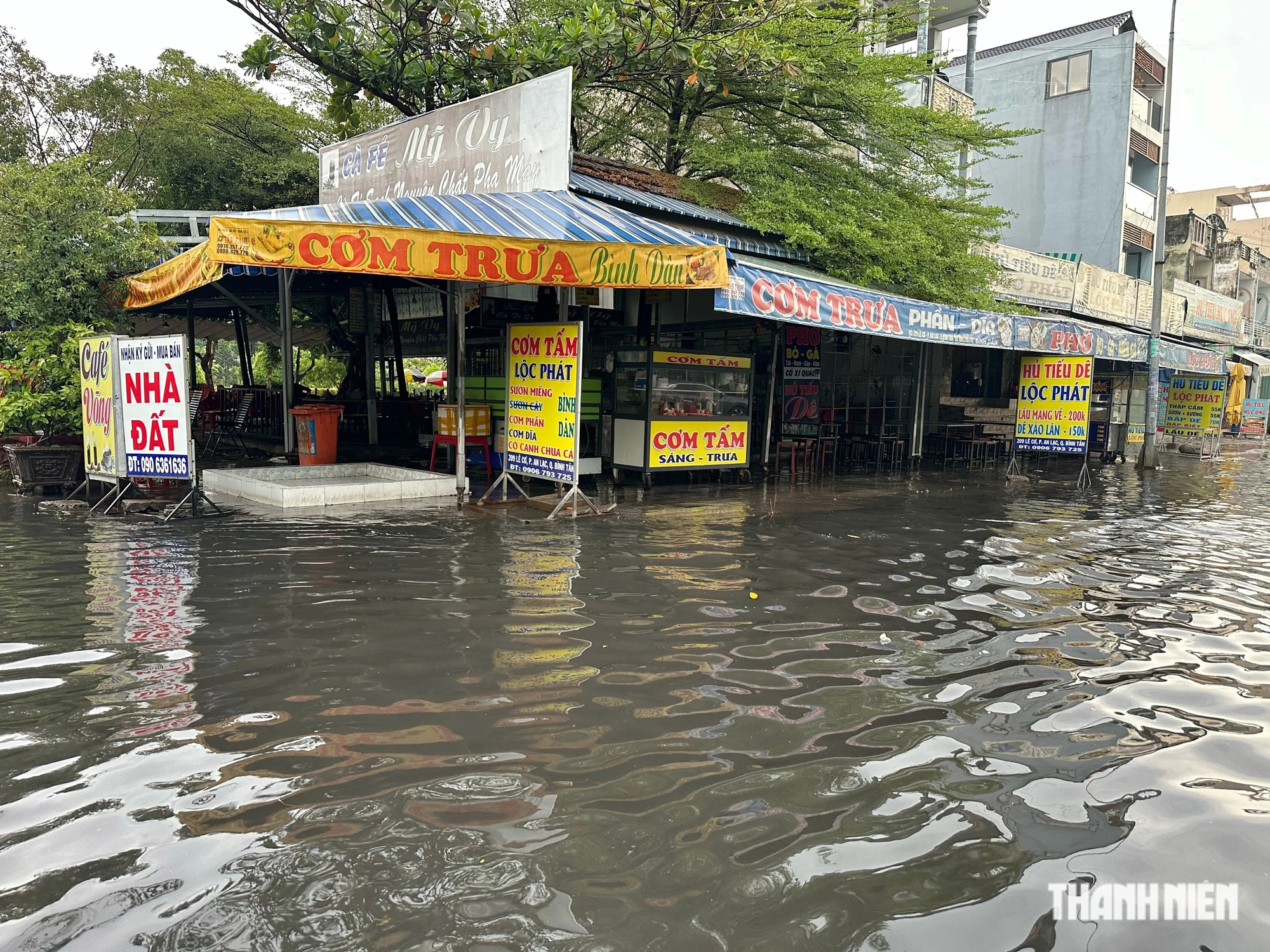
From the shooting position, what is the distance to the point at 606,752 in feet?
12.3

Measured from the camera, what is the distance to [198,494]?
32.3ft

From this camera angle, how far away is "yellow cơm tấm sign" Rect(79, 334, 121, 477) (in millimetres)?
9039

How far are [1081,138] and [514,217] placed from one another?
33.9 m

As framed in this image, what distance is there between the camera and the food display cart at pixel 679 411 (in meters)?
12.5

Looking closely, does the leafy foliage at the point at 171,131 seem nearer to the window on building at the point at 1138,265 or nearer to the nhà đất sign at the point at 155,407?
the nhà đất sign at the point at 155,407

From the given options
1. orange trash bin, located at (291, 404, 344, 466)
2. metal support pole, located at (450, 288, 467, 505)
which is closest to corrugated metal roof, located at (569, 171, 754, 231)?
metal support pole, located at (450, 288, 467, 505)

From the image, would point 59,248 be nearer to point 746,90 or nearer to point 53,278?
point 53,278

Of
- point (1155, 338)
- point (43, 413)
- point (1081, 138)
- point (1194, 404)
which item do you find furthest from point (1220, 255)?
point (43, 413)

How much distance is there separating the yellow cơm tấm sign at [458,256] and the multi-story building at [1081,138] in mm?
28176

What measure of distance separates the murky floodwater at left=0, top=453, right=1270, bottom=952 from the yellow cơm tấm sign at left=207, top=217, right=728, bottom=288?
313cm

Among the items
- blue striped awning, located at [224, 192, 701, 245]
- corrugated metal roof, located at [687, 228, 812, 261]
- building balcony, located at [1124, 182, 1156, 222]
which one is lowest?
blue striped awning, located at [224, 192, 701, 245]

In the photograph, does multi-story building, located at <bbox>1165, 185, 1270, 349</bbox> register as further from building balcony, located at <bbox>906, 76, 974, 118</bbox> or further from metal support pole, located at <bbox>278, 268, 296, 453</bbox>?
metal support pole, located at <bbox>278, 268, 296, 453</bbox>

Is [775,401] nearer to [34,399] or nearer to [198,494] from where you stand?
[198,494]

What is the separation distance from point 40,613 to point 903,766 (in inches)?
214
